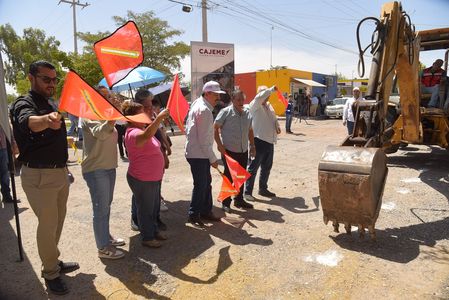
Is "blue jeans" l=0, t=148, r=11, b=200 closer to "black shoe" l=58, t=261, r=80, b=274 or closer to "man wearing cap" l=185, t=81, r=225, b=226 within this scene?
"black shoe" l=58, t=261, r=80, b=274

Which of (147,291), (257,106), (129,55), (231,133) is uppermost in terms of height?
(129,55)

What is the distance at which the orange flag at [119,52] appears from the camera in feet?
13.5

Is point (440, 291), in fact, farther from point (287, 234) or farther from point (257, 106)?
point (257, 106)

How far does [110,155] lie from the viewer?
3836mm

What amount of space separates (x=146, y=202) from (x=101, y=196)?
1.63 feet

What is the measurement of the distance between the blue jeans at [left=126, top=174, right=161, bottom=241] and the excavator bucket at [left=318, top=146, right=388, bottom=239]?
73.6 inches

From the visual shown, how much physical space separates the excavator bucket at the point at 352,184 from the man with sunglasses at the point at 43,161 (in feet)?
8.76

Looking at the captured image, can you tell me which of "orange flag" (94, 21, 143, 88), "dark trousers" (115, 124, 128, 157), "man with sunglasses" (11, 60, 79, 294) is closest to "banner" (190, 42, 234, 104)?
"dark trousers" (115, 124, 128, 157)

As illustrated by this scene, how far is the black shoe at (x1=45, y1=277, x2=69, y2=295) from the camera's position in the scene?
3277 mm

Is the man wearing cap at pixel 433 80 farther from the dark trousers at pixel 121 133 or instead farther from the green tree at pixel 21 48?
the green tree at pixel 21 48

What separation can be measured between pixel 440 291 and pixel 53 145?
144 inches

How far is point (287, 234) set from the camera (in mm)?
4613

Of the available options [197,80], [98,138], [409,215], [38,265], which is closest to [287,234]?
[409,215]

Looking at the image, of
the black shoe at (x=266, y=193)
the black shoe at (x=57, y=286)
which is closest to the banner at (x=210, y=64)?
the black shoe at (x=266, y=193)
